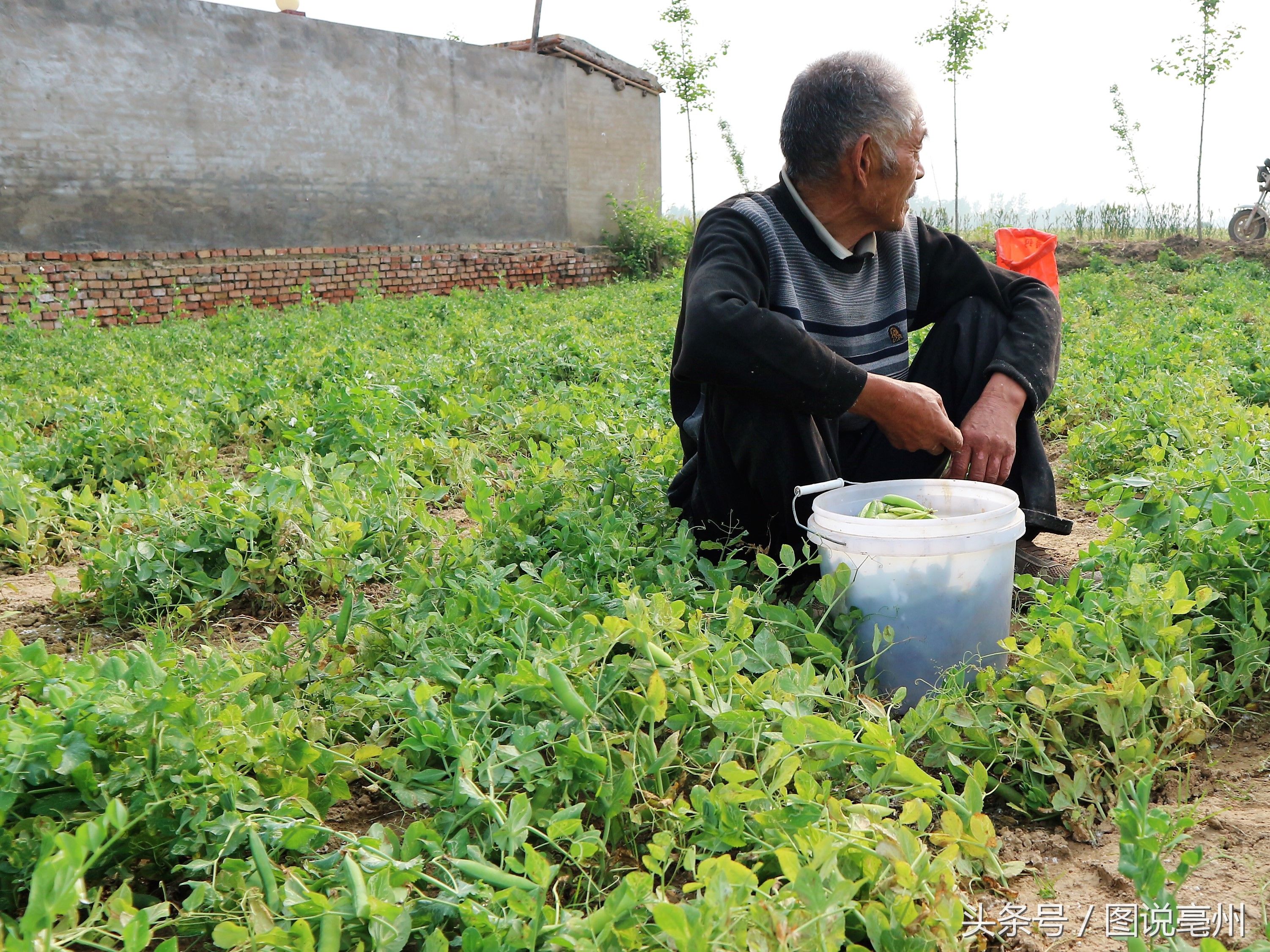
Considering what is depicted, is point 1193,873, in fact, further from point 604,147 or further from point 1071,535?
point 604,147

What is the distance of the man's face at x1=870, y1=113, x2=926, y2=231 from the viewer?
2191 mm

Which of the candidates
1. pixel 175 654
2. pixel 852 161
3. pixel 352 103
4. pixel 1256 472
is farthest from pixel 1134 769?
pixel 352 103

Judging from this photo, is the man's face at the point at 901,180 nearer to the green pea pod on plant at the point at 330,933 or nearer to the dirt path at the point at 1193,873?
the dirt path at the point at 1193,873

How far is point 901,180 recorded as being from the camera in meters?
2.21

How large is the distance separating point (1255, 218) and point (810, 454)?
14.6 metres

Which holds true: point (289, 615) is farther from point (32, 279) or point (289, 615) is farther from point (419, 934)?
point (32, 279)

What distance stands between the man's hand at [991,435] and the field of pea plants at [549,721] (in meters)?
0.24

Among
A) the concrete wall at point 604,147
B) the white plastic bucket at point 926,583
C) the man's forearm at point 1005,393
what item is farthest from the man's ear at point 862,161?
the concrete wall at point 604,147

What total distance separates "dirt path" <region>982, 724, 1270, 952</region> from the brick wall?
8902 mm

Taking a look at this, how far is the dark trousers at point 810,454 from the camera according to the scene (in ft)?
7.09

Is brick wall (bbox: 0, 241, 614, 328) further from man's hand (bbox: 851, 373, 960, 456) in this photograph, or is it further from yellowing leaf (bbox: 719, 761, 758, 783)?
yellowing leaf (bbox: 719, 761, 758, 783)

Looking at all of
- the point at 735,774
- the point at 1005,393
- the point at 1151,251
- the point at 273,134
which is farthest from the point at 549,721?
the point at 1151,251

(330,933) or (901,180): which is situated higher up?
(901,180)

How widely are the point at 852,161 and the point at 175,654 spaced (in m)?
1.77
